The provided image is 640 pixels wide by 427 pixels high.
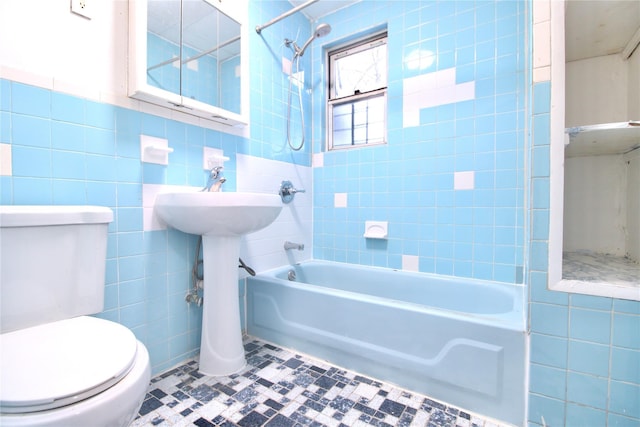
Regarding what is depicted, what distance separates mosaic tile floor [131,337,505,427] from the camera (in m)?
1.07

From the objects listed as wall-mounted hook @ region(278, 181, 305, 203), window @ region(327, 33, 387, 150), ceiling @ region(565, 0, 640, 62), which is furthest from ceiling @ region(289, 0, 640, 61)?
wall-mounted hook @ region(278, 181, 305, 203)

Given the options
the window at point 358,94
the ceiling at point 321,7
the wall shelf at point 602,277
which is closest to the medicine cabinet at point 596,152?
the wall shelf at point 602,277

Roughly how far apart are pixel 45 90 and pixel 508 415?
202cm

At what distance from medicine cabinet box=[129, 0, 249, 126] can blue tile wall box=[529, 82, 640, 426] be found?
1399 millimetres

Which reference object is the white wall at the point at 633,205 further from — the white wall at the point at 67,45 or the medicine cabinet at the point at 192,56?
the white wall at the point at 67,45

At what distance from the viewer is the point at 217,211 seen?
1.15m

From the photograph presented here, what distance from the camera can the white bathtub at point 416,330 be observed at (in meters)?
1.07

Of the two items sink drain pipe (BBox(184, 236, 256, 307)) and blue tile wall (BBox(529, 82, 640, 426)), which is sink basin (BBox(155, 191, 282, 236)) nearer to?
sink drain pipe (BBox(184, 236, 256, 307))

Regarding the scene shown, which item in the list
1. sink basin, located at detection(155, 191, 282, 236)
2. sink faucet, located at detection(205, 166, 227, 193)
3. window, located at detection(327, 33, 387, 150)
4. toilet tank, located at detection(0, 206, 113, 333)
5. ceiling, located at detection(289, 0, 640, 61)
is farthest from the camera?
window, located at detection(327, 33, 387, 150)

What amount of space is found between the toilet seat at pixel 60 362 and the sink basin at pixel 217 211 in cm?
48

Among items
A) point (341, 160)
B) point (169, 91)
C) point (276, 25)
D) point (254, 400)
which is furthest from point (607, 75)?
point (254, 400)

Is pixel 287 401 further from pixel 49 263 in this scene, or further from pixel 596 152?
pixel 596 152

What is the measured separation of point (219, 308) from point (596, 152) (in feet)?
6.17

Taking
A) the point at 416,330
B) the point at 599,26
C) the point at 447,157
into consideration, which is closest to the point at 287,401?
the point at 416,330
